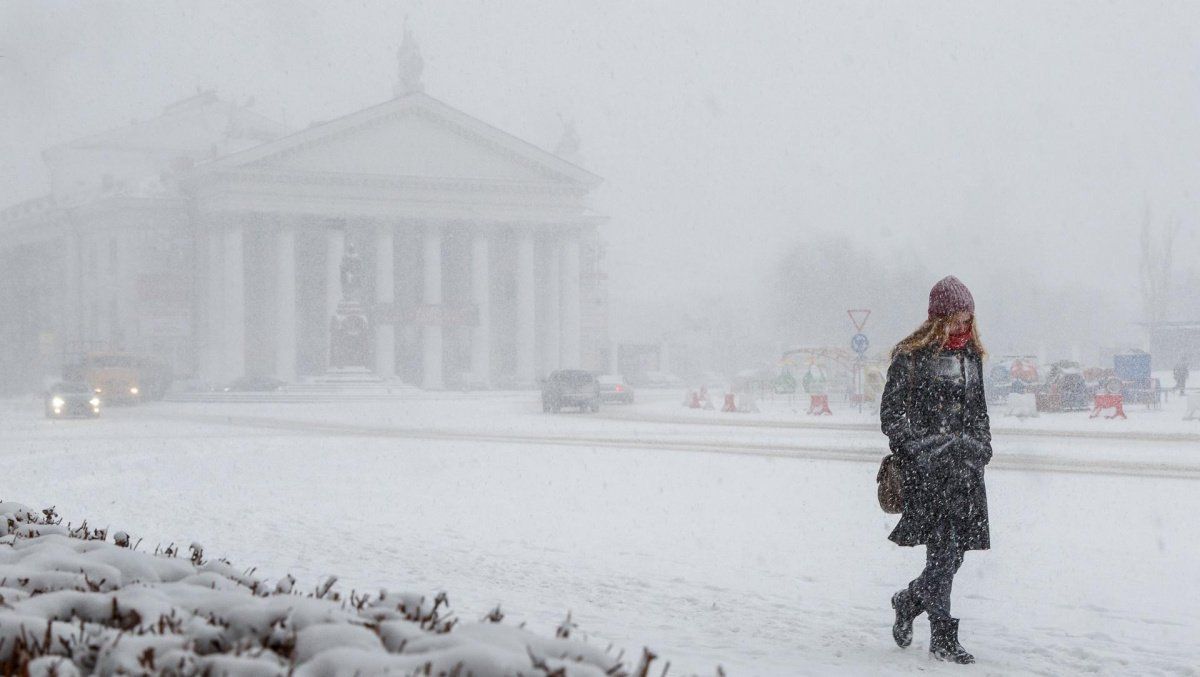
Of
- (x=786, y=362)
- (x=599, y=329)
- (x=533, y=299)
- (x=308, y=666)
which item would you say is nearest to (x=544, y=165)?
(x=533, y=299)

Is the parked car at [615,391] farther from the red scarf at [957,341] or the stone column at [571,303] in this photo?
the red scarf at [957,341]

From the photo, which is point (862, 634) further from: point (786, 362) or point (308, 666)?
point (786, 362)

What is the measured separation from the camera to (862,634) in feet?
25.1

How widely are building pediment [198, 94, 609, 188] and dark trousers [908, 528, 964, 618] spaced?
227 feet

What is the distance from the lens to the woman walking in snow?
6.77m

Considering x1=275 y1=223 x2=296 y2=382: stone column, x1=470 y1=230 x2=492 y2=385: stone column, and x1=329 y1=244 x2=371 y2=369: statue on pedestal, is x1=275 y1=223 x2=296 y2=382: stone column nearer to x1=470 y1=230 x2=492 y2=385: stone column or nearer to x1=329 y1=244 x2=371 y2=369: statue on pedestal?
x1=470 y1=230 x2=492 y2=385: stone column

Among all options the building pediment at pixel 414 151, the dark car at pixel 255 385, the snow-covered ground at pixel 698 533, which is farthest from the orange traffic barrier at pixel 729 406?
the building pediment at pixel 414 151

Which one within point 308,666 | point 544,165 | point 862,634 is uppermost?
point 544,165

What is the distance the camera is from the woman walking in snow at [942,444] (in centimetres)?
677

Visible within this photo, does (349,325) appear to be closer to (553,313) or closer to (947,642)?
(553,313)

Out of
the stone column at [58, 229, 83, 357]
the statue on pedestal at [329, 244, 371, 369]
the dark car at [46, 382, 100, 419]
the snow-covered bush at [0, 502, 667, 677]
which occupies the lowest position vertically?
the snow-covered bush at [0, 502, 667, 677]

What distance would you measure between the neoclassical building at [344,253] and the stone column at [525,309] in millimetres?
107

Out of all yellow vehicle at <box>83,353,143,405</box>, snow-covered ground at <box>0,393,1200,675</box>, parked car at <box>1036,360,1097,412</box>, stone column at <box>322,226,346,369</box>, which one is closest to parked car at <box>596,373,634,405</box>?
parked car at <box>1036,360,1097,412</box>

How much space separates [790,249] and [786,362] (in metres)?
47.5
